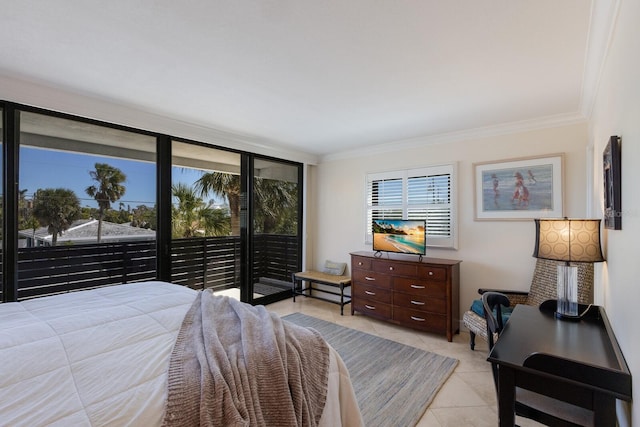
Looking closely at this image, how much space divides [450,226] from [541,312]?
1948 millimetres

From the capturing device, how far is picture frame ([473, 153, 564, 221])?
3.22m

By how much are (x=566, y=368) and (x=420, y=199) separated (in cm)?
297

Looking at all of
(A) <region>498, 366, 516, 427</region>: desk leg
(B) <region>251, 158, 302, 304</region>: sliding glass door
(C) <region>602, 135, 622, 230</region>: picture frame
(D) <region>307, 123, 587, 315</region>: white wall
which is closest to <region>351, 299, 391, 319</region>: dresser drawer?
(D) <region>307, 123, 587, 315</region>: white wall

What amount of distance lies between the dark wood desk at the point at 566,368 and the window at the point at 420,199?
2292 millimetres

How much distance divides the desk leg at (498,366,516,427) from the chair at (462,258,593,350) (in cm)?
159

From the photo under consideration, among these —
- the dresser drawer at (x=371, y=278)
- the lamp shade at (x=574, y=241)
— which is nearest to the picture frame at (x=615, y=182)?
the lamp shade at (x=574, y=241)

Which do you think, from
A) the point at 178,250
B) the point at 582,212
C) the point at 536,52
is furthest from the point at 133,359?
the point at 582,212

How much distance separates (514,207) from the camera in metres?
3.42

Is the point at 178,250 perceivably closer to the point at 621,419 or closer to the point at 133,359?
the point at 133,359

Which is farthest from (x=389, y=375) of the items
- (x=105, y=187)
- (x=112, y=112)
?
(x=112, y=112)

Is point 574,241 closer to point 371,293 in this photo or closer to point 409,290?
point 409,290

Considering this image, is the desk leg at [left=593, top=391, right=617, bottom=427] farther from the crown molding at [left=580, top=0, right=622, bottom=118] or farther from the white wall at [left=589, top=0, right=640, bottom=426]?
the crown molding at [left=580, top=0, right=622, bottom=118]

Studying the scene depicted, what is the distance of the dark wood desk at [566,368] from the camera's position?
1.21 meters

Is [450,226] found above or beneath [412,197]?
beneath
